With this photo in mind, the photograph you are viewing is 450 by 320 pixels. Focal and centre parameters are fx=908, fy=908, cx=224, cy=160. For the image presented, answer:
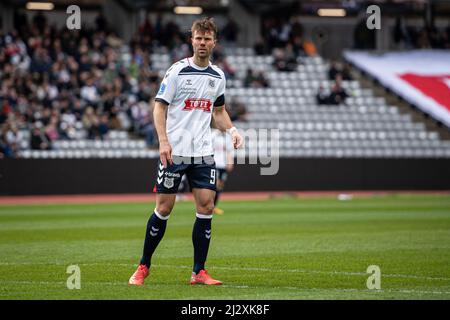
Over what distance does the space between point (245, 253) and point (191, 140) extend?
371 centimetres

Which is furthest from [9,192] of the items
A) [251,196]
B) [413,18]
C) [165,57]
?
[413,18]

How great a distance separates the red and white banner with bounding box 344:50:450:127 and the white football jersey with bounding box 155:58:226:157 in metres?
28.1

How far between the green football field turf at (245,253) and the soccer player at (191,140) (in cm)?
47

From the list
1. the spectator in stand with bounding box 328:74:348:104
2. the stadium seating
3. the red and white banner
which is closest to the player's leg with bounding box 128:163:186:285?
the stadium seating

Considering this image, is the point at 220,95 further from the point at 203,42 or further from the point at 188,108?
the point at 203,42

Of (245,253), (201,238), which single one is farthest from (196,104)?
(245,253)

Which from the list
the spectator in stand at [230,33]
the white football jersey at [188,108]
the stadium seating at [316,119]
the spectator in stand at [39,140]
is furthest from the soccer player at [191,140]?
the spectator in stand at [230,33]

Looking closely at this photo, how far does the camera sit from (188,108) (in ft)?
29.7

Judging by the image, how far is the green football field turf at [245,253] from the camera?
8570 mm

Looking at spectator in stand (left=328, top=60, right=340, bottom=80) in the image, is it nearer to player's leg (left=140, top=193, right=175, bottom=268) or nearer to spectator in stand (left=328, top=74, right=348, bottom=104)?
spectator in stand (left=328, top=74, right=348, bottom=104)

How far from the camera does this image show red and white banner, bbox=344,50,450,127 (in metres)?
36.8

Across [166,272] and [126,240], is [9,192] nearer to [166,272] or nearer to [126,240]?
[126,240]

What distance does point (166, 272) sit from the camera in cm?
1016
